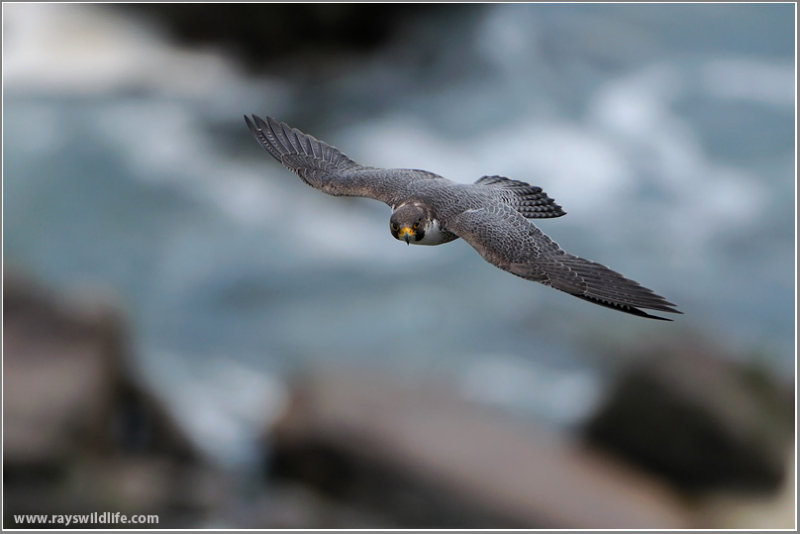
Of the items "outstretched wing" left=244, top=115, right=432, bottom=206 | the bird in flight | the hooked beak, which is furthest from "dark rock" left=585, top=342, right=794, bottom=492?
the hooked beak

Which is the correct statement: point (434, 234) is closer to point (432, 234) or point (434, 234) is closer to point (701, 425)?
point (432, 234)

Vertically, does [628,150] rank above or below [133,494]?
above

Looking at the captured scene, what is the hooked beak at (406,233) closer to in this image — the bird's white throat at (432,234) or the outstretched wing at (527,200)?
the bird's white throat at (432,234)

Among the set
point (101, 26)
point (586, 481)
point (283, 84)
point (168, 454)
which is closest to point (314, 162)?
point (586, 481)

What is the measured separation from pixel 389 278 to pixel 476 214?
56.1 feet

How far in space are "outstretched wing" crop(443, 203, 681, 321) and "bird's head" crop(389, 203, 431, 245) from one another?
0.18 meters

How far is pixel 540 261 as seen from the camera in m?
6.50

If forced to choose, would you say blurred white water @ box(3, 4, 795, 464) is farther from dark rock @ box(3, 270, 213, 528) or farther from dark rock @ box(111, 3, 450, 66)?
dark rock @ box(3, 270, 213, 528)

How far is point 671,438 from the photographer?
14805mm

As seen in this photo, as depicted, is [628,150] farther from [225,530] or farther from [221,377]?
[225,530]

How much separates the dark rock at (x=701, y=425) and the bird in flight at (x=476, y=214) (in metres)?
7.58

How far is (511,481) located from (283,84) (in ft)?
52.1

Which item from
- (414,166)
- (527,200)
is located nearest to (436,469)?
(527,200)

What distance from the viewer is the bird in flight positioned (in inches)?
243
